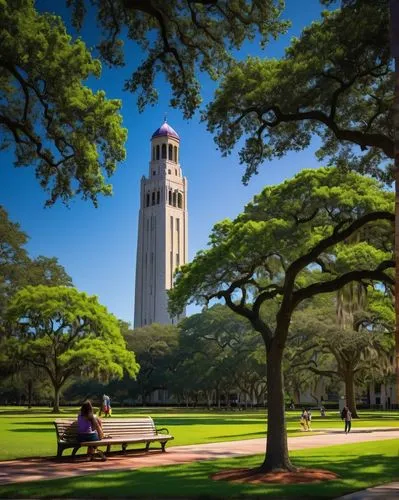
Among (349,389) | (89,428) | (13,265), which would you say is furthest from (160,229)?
(89,428)

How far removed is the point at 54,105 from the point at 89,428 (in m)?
7.99

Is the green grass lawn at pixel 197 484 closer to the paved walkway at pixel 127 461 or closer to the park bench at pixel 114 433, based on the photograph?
the paved walkway at pixel 127 461

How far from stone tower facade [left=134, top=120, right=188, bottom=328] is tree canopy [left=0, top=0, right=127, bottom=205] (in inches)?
4681

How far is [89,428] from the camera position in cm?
1574

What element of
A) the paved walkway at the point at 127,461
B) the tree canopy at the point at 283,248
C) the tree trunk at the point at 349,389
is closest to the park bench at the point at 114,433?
the paved walkway at the point at 127,461

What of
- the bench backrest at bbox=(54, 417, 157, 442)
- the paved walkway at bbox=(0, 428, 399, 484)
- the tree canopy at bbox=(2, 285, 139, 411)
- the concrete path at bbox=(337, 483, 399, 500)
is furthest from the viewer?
the tree canopy at bbox=(2, 285, 139, 411)

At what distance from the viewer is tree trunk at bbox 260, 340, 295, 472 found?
1352cm

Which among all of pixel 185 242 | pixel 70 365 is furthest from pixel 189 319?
pixel 185 242

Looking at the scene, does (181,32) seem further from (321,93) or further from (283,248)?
(283,248)

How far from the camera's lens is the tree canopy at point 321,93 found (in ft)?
45.0

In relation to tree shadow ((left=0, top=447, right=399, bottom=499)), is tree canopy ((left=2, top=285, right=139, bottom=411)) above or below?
above

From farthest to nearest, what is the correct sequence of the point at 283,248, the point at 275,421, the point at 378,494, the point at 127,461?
1. the point at 283,248
2. the point at 127,461
3. the point at 275,421
4. the point at 378,494

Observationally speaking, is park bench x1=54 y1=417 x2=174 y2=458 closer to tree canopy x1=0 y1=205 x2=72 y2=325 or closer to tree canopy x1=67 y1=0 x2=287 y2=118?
tree canopy x1=67 y1=0 x2=287 y2=118

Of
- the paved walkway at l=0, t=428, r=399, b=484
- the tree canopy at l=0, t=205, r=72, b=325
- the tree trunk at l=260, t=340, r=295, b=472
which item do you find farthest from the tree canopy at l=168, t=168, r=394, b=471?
the tree canopy at l=0, t=205, r=72, b=325
